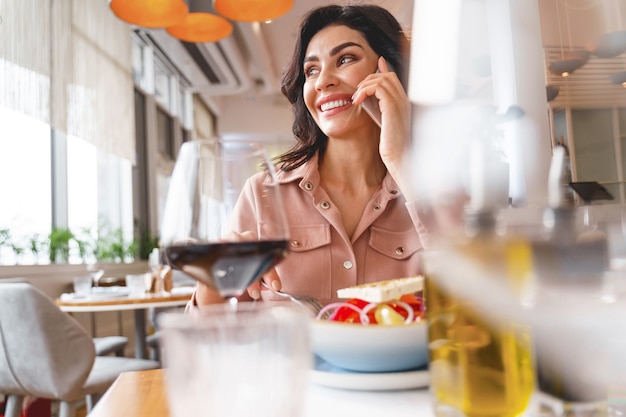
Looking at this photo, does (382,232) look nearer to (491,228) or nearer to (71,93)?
(491,228)

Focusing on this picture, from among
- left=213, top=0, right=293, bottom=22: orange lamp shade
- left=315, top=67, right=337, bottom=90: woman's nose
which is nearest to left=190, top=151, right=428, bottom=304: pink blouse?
left=315, top=67, right=337, bottom=90: woman's nose

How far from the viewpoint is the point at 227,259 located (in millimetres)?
472

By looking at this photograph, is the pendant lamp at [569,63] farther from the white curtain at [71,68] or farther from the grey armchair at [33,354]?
the white curtain at [71,68]

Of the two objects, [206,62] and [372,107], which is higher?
[206,62]

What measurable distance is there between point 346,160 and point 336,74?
0.77 ft

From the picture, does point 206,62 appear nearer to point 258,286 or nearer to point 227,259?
point 258,286

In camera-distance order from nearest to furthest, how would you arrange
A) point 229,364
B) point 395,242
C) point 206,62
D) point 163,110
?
point 229,364 < point 395,242 < point 206,62 < point 163,110

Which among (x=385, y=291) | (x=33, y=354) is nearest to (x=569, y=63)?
(x=385, y=291)

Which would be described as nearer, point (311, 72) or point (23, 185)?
point (311, 72)

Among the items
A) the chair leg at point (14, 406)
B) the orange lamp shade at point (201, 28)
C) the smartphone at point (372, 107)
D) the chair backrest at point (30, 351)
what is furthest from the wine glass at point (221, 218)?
the orange lamp shade at point (201, 28)

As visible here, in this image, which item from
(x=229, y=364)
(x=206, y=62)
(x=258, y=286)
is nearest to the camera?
(x=229, y=364)

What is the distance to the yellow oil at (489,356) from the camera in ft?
1.24

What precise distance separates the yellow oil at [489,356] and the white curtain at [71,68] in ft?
11.5

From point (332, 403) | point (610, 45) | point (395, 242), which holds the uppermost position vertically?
point (610, 45)
